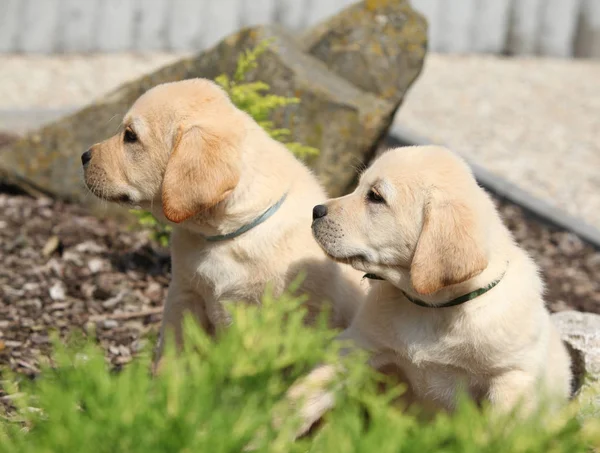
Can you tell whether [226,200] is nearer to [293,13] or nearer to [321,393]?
[321,393]

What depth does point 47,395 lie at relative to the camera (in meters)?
2.02

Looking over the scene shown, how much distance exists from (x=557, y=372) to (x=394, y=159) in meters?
1.16

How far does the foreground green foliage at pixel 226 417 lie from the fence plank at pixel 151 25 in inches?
369

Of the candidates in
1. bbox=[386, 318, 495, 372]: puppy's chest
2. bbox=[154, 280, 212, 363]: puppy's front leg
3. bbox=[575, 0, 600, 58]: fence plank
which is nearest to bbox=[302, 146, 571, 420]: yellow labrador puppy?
bbox=[386, 318, 495, 372]: puppy's chest

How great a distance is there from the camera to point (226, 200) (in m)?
3.87

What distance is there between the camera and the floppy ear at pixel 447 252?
324 cm

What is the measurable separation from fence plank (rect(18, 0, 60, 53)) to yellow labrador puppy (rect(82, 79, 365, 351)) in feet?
23.1

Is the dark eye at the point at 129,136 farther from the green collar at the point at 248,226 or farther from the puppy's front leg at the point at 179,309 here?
the puppy's front leg at the point at 179,309

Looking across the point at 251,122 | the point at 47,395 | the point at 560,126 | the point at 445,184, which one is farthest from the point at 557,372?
the point at 560,126

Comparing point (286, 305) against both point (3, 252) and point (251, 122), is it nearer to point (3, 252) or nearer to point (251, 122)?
point (251, 122)

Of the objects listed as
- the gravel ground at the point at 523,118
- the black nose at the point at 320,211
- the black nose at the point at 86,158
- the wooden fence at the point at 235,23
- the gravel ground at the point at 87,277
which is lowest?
the gravel ground at the point at 523,118

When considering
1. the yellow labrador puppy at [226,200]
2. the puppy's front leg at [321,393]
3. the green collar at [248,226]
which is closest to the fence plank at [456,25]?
the yellow labrador puppy at [226,200]

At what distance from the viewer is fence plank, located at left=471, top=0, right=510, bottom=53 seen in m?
12.0

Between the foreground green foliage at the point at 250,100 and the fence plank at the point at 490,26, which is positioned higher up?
the foreground green foliage at the point at 250,100
